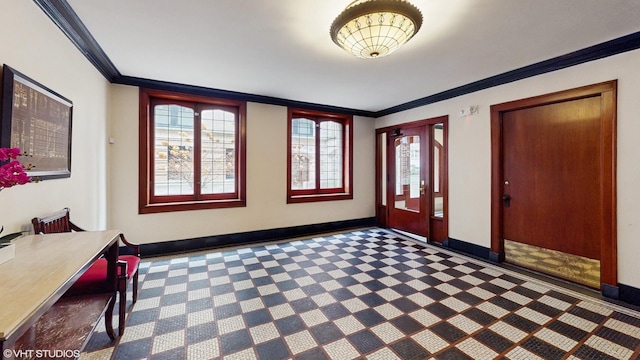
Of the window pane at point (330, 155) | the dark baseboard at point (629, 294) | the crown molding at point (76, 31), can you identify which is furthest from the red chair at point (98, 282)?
the dark baseboard at point (629, 294)

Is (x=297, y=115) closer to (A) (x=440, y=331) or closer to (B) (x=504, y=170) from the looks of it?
(B) (x=504, y=170)

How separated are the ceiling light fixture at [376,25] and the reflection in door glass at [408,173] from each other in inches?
118

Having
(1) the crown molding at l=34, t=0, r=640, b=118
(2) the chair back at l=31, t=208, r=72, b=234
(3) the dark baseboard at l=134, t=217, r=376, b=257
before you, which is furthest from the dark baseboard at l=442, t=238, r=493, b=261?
(2) the chair back at l=31, t=208, r=72, b=234

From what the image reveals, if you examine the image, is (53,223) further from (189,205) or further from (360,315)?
(360,315)

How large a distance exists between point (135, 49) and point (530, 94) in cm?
470

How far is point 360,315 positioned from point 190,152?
3.50 m

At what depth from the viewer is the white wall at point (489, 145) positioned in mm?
2561

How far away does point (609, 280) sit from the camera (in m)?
2.69

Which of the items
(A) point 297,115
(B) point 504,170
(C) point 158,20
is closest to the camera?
(C) point 158,20

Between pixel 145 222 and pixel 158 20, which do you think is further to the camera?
pixel 145 222

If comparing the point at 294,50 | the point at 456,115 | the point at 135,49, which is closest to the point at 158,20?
the point at 135,49

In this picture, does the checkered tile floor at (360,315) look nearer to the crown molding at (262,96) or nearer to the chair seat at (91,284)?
the chair seat at (91,284)

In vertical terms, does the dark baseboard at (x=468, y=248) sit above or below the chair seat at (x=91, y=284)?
below

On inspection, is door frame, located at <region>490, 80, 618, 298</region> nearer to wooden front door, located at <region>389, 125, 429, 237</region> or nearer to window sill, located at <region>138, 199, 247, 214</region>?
wooden front door, located at <region>389, 125, 429, 237</region>
